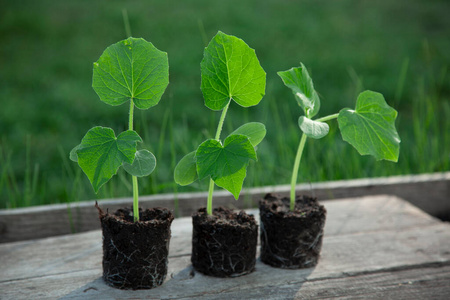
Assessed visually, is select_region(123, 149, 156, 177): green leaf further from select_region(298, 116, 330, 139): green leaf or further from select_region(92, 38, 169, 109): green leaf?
select_region(298, 116, 330, 139): green leaf

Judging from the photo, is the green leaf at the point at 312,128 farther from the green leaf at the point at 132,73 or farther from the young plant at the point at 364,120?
the green leaf at the point at 132,73

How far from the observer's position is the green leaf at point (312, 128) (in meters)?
0.95

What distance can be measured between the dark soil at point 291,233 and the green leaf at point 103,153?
15.1 inches

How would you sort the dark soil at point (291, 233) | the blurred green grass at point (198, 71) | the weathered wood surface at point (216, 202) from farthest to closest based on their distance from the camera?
1. the blurred green grass at point (198, 71)
2. the weathered wood surface at point (216, 202)
3. the dark soil at point (291, 233)

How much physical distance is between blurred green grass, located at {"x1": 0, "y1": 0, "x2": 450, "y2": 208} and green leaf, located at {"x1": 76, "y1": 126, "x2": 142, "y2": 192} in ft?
2.35

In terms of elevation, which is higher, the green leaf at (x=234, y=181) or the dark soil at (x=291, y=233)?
the green leaf at (x=234, y=181)

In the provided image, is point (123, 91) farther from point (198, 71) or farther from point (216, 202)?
point (198, 71)

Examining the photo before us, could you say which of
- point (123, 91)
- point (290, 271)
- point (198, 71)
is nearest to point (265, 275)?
point (290, 271)

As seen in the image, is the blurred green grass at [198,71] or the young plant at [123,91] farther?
the blurred green grass at [198,71]

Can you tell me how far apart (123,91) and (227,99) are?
205mm

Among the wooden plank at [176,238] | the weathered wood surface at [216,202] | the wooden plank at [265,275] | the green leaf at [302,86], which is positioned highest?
the green leaf at [302,86]

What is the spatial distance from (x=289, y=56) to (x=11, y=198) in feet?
8.46

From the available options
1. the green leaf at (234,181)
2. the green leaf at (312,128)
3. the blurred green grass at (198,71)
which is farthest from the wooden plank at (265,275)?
the blurred green grass at (198,71)

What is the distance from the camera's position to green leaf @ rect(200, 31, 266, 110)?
3.22 feet
